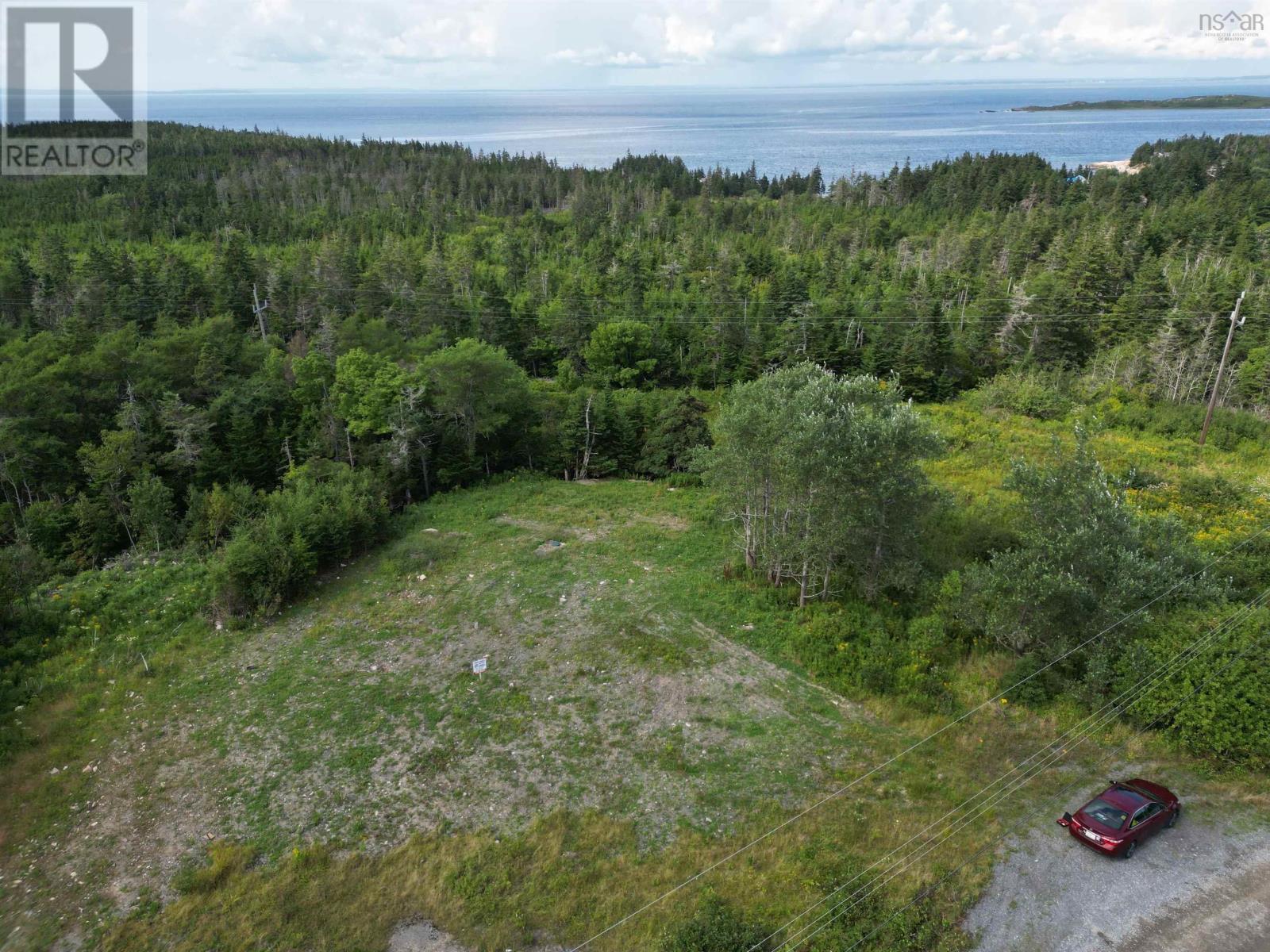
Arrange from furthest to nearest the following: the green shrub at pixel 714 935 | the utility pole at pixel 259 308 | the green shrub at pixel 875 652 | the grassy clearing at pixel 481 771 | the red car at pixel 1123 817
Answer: the utility pole at pixel 259 308 < the green shrub at pixel 875 652 < the red car at pixel 1123 817 < the grassy clearing at pixel 481 771 < the green shrub at pixel 714 935

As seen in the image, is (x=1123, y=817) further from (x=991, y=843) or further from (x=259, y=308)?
(x=259, y=308)

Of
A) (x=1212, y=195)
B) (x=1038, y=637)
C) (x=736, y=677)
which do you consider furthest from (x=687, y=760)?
(x=1212, y=195)

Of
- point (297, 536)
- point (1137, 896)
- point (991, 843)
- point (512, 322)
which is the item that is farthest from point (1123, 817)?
point (512, 322)

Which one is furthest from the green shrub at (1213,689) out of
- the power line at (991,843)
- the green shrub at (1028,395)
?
the green shrub at (1028,395)

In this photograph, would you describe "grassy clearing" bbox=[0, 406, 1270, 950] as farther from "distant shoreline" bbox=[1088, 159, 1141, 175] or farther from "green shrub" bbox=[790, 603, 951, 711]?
"distant shoreline" bbox=[1088, 159, 1141, 175]

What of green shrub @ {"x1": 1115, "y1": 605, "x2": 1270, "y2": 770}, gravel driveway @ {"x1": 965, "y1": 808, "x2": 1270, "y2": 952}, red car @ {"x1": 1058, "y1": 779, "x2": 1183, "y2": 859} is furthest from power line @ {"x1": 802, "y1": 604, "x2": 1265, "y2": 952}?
red car @ {"x1": 1058, "y1": 779, "x2": 1183, "y2": 859}

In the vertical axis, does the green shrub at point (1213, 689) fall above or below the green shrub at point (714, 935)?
above

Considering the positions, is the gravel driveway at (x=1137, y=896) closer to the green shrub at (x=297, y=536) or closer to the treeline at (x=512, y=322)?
the treeline at (x=512, y=322)

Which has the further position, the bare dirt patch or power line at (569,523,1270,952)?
power line at (569,523,1270,952)
